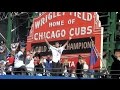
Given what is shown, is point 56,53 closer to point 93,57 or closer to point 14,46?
point 93,57

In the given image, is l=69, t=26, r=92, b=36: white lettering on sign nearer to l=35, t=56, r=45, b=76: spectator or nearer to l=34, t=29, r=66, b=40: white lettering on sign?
A: l=34, t=29, r=66, b=40: white lettering on sign

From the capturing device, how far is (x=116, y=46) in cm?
1021

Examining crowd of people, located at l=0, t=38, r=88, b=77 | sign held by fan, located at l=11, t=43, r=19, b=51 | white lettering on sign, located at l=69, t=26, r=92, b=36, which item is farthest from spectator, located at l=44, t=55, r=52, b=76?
sign held by fan, located at l=11, t=43, r=19, b=51

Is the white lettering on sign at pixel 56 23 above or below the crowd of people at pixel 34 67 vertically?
above

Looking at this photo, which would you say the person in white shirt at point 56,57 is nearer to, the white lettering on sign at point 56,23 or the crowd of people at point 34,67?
the crowd of people at point 34,67

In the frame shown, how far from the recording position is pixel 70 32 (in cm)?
1156

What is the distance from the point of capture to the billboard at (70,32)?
10633 millimetres

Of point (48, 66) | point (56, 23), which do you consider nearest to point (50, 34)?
point (56, 23)

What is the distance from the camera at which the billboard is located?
10.6 meters

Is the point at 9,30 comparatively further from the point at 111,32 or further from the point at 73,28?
the point at 111,32

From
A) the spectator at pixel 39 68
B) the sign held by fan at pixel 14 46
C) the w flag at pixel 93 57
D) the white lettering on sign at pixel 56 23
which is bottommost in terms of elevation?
the spectator at pixel 39 68

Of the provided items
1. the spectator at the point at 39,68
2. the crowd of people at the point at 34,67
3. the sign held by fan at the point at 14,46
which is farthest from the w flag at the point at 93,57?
the sign held by fan at the point at 14,46

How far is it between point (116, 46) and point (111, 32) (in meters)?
0.42
